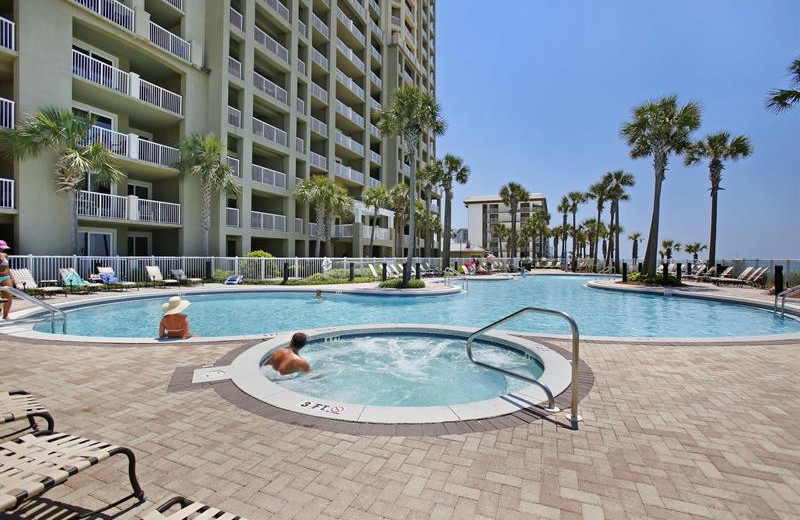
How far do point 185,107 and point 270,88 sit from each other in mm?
6586

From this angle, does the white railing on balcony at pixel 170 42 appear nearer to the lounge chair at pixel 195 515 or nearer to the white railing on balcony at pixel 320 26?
the white railing on balcony at pixel 320 26

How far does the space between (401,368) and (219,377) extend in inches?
127

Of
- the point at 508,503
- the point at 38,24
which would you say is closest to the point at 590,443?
the point at 508,503

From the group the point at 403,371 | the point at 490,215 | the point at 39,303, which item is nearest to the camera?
the point at 403,371

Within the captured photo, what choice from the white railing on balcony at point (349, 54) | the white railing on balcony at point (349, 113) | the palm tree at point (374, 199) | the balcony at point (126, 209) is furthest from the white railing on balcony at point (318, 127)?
the balcony at point (126, 209)

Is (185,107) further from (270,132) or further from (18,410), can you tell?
(18,410)

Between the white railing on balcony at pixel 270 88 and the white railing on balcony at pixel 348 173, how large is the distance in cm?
747

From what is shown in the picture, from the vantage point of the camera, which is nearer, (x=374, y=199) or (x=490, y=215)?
(x=374, y=199)

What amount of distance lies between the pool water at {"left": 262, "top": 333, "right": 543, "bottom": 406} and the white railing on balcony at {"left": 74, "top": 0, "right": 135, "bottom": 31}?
2049cm

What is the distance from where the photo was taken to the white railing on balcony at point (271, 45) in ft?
82.0

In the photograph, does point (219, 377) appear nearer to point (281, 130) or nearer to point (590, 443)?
point (590, 443)

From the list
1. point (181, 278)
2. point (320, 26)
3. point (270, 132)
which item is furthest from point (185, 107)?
point (320, 26)

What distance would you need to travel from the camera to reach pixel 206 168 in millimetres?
20500

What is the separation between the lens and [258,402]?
415 centimetres
